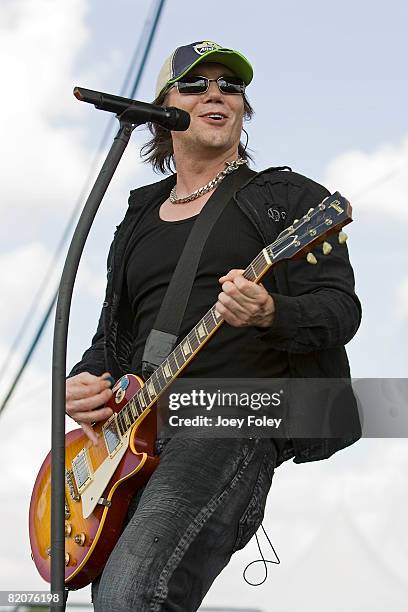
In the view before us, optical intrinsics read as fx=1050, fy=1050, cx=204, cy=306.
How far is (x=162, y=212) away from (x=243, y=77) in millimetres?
414

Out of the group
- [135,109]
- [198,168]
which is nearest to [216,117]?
[198,168]

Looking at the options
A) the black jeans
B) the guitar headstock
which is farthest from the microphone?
the black jeans

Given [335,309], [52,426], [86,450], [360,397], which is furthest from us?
[86,450]

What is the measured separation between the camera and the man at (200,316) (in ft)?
6.85

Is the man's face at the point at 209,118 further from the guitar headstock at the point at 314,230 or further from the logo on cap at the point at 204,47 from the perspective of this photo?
the guitar headstock at the point at 314,230

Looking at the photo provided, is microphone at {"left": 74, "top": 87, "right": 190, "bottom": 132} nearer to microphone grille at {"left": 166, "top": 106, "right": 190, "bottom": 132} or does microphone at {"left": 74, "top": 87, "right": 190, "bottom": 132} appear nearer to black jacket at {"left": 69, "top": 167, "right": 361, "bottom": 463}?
microphone grille at {"left": 166, "top": 106, "right": 190, "bottom": 132}

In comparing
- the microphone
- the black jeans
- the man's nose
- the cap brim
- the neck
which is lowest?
the black jeans

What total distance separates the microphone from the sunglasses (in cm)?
61

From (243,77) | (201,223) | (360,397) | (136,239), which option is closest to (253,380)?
(360,397)

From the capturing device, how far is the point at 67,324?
1997 mm

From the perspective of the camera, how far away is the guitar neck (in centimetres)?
221

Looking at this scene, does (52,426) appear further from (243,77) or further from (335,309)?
(243,77)

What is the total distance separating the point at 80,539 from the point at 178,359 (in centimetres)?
51

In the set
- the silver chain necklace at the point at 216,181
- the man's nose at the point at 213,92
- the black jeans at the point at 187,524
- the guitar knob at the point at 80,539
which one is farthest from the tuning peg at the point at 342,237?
the guitar knob at the point at 80,539
